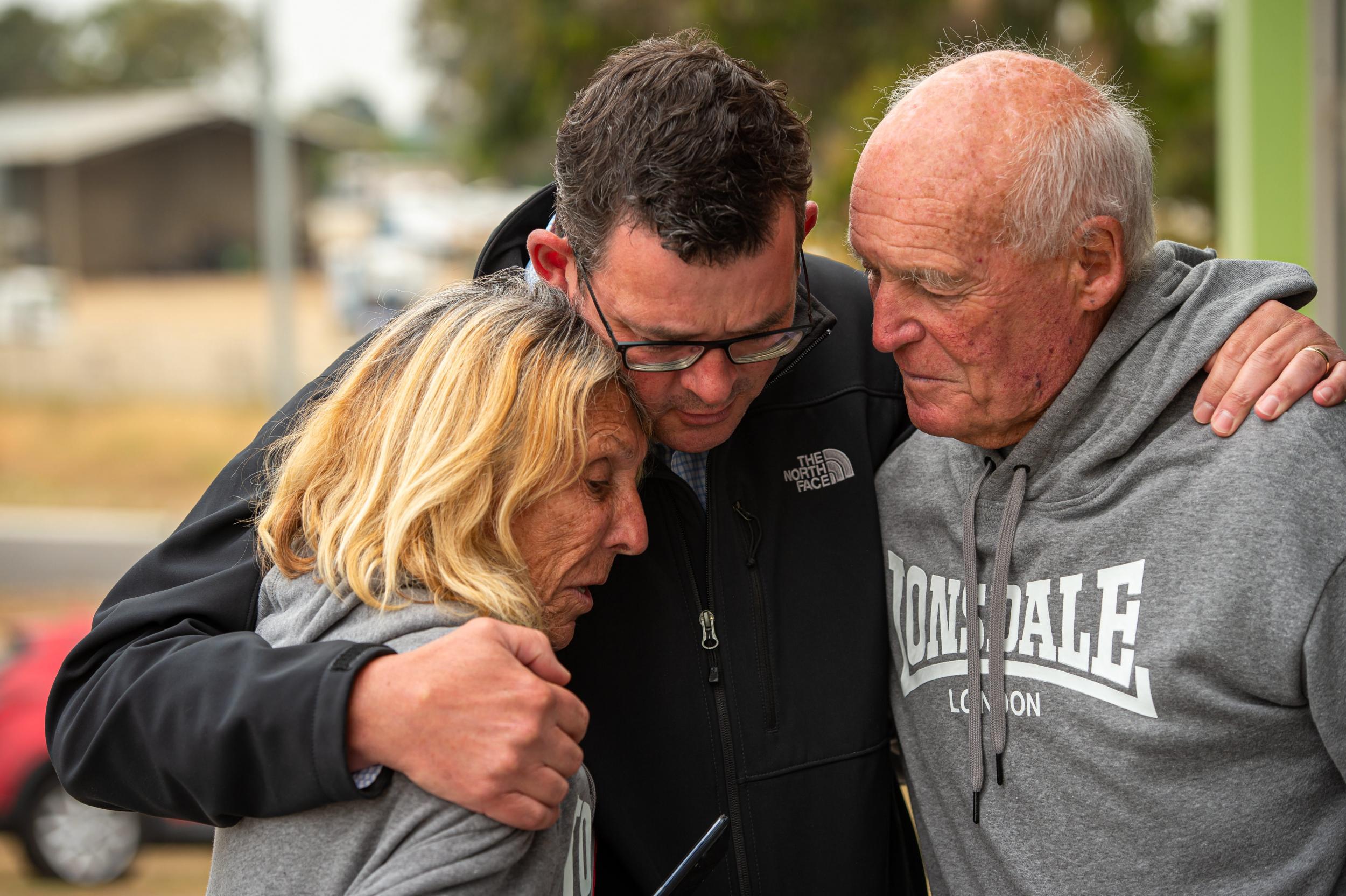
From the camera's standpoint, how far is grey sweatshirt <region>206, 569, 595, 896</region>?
148cm

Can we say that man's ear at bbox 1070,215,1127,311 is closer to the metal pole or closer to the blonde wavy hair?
the blonde wavy hair

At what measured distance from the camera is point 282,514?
1792mm

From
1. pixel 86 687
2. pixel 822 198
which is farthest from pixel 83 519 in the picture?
pixel 86 687

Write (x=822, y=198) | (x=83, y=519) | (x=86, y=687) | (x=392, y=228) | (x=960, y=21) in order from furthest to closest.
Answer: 1. (x=392, y=228)
2. (x=83, y=519)
3. (x=960, y=21)
4. (x=822, y=198)
5. (x=86, y=687)

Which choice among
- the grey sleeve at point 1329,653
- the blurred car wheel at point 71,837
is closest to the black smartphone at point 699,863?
Result: the grey sleeve at point 1329,653

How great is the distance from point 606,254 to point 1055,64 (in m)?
0.80

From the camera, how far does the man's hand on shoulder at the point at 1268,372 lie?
1.78 metres

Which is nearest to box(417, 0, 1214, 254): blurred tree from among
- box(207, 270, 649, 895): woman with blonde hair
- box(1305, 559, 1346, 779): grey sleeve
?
box(207, 270, 649, 895): woman with blonde hair

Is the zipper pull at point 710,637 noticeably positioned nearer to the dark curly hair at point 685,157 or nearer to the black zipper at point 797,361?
the black zipper at point 797,361

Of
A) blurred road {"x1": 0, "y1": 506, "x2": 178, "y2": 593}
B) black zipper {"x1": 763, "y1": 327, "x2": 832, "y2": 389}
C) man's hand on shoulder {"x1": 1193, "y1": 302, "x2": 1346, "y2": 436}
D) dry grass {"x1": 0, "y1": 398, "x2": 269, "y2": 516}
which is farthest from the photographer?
dry grass {"x1": 0, "y1": 398, "x2": 269, "y2": 516}

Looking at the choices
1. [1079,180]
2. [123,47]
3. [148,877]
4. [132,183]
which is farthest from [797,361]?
[123,47]

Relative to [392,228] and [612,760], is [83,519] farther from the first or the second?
[392,228]

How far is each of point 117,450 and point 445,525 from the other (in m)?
17.8

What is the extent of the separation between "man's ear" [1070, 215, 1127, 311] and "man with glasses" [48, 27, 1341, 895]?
265 millimetres
